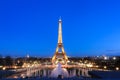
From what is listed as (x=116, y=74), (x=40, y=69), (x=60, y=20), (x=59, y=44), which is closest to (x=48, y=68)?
(x=40, y=69)

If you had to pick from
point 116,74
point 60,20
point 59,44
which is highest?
point 60,20

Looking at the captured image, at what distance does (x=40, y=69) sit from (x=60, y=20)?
1263 inches

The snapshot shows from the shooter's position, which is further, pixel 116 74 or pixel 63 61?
pixel 63 61

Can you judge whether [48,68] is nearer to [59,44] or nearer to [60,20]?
[59,44]

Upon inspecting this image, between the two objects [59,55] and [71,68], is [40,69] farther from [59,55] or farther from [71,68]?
[59,55]

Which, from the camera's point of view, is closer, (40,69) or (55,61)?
(40,69)

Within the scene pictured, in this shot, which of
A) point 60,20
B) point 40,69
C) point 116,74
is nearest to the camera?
point 116,74

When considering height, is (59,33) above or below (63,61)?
above

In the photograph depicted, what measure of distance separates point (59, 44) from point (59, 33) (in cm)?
495

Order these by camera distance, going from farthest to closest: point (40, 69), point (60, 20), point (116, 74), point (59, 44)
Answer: point (60, 20) < point (59, 44) < point (40, 69) < point (116, 74)

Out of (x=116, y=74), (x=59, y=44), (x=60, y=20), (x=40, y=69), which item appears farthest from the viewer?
(x=60, y=20)

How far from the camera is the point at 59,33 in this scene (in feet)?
344

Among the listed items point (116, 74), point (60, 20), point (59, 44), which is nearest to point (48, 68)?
point (59, 44)

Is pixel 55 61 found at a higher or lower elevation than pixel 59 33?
lower
